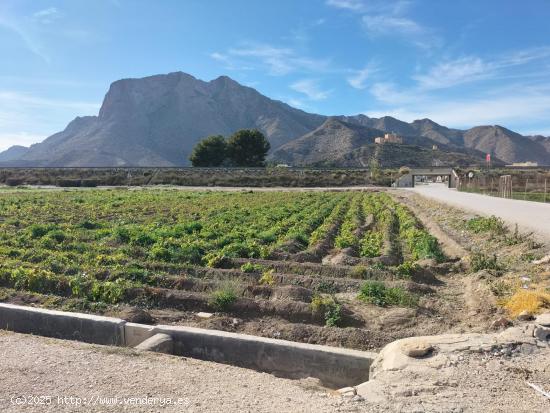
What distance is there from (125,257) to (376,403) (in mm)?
8320

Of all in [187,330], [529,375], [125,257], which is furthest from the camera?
[125,257]

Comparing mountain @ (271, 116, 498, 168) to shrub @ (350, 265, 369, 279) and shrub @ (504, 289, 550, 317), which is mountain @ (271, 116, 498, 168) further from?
shrub @ (504, 289, 550, 317)

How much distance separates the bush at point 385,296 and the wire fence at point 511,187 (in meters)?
23.1

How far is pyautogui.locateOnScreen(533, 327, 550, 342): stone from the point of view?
548 centimetres

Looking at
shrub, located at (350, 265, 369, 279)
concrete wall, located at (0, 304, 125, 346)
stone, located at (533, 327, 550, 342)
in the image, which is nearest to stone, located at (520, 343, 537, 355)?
stone, located at (533, 327, 550, 342)

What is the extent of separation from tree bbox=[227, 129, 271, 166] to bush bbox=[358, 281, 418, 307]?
297ft

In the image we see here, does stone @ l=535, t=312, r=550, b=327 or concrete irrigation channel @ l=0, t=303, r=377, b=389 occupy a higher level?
stone @ l=535, t=312, r=550, b=327

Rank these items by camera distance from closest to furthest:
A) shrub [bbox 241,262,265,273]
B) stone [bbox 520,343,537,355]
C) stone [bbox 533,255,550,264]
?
stone [bbox 520,343,537,355], stone [bbox 533,255,550,264], shrub [bbox 241,262,265,273]

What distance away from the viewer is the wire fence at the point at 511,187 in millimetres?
31312

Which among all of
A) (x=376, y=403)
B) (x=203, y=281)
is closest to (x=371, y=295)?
(x=203, y=281)

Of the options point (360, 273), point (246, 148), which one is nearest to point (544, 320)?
point (360, 273)

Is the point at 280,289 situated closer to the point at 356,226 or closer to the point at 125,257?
the point at 125,257

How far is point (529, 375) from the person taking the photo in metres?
4.80

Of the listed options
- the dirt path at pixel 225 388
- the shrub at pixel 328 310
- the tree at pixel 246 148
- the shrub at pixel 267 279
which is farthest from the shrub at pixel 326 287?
the tree at pixel 246 148
